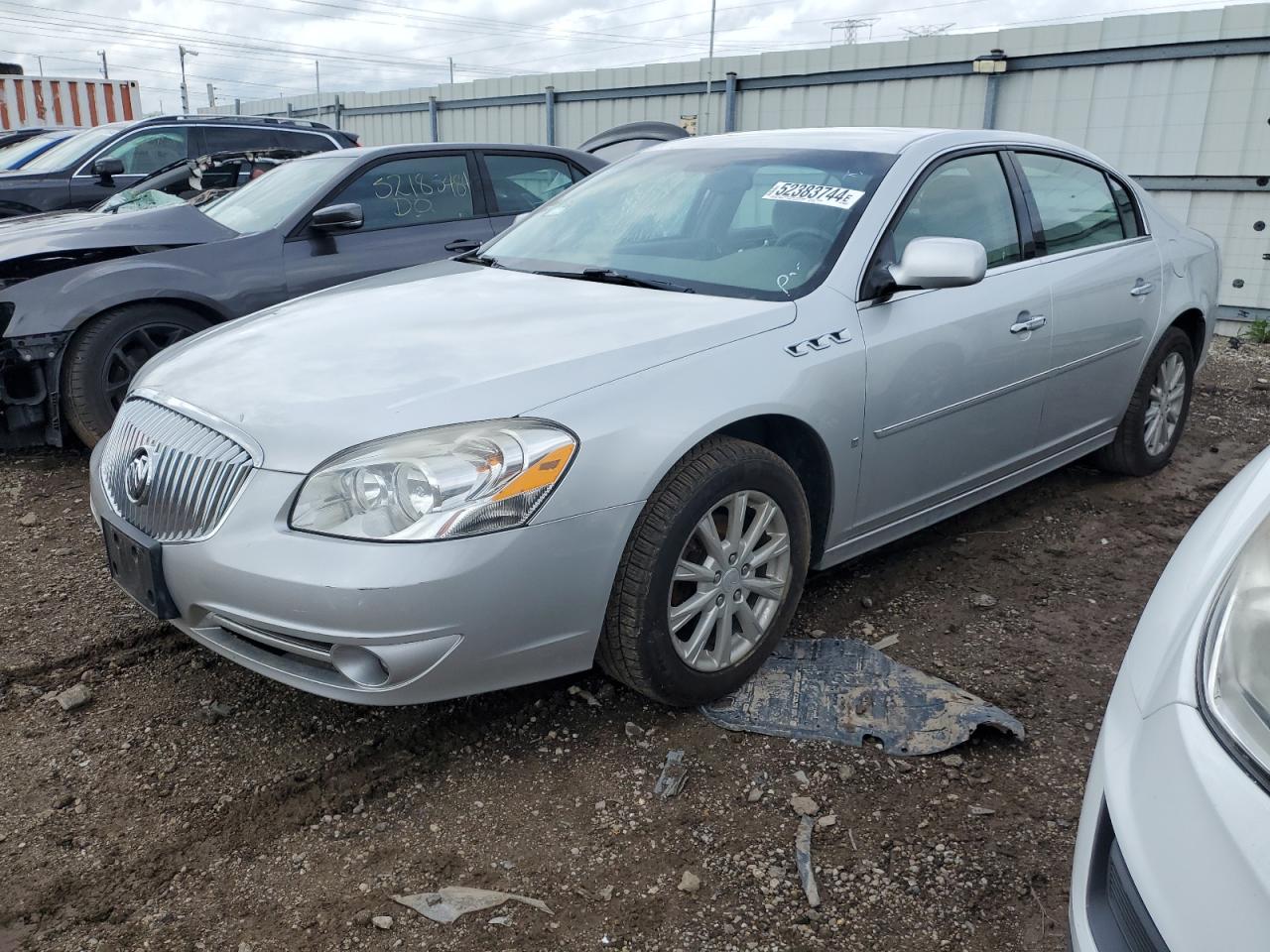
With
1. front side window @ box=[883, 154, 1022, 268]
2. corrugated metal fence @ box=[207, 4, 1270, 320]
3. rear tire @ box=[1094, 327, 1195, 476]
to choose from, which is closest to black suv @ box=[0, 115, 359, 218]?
corrugated metal fence @ box=[207, 4, 1270, 320]

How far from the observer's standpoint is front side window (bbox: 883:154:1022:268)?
3.32 meters

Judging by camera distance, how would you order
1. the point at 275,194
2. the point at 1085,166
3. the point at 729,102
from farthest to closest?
1. the point at 729,102
2. the point at 275,194
3. the point at 1085,166

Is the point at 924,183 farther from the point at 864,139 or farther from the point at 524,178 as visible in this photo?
the point at 524,178

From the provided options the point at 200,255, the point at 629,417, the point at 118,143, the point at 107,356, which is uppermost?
the point at 118,143

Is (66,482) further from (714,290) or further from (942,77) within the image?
(942,77)

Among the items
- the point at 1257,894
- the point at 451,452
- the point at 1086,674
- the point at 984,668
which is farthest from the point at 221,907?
the point at 1086,674

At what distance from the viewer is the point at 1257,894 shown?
107 centimetres

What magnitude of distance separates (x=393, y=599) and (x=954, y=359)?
2.01m

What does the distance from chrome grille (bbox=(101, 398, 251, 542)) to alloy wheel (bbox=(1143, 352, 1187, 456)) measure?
12.8 ft

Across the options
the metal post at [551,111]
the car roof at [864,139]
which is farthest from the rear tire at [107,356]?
the metal post at [551,111]

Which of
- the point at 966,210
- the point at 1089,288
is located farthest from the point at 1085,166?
the point at 966,210

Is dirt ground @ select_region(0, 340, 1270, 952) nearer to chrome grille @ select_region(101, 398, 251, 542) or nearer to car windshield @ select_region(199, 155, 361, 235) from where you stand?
chrome grille @ select_region(101, 398, 251, 542)

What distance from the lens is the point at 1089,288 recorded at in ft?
12.8

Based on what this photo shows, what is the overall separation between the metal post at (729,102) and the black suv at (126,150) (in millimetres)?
5088
